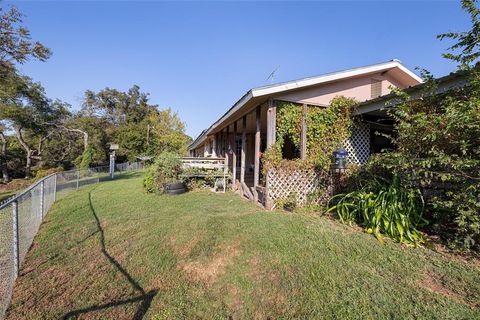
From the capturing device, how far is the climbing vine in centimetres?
664

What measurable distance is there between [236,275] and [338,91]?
665 centimetres

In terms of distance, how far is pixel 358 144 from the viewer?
7605 mm

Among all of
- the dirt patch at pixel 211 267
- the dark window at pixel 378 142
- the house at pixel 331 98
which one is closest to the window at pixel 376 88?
the house at pixel 331 98

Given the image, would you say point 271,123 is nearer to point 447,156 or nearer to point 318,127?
point 318,127

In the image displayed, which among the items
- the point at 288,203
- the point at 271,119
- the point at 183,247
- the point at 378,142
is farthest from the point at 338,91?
the point at 183,247

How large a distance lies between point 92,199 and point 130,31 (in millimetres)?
7217

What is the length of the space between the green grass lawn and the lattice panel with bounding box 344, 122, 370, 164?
11.2 ft

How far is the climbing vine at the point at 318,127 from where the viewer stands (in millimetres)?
6645

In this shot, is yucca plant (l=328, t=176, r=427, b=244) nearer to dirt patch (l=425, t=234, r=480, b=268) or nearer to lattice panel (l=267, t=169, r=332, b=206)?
dirt patch (l=425, t=234, r=480, b=268)

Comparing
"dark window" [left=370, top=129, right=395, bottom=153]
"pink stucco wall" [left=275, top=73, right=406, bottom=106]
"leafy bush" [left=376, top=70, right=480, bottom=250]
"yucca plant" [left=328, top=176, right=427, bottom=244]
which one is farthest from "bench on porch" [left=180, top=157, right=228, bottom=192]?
"leafy bush" [left=376, top=70, right=480, bottom=250]

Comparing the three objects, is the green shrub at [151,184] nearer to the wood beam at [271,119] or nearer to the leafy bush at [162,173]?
the leafy bush at [162,173]

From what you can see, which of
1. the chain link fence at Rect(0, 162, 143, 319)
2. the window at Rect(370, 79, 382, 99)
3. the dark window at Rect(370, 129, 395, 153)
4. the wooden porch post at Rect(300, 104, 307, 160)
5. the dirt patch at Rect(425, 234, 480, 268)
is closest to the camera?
the chain link fence at Rect(0, 162, 143, 319)

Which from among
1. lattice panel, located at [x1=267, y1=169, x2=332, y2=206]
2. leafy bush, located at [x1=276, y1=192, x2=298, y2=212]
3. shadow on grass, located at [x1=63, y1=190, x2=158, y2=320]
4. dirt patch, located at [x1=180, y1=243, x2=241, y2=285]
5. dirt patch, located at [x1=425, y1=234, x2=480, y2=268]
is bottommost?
shadow on grass, located at [x1=63, y1=190, x2=158, y2=320]

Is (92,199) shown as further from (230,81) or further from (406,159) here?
(230,81)
